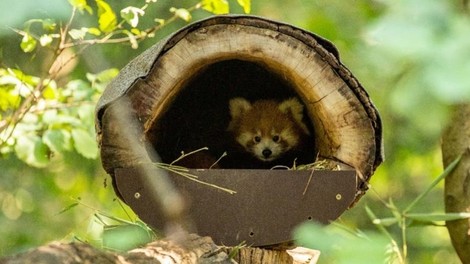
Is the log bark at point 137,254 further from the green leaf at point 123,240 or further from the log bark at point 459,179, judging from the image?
the log bark at point 459,179

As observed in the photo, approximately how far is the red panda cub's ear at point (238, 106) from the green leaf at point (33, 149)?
4.20 feet

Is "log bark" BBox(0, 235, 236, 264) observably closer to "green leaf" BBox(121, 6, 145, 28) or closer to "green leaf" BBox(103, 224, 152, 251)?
"green leaf" BBox(103, 224, 152, 251)

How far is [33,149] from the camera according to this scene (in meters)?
4.45

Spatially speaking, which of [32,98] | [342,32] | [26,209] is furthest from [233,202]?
[26,209]

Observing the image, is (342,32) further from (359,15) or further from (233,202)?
(233,202)

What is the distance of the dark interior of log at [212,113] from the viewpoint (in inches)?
171

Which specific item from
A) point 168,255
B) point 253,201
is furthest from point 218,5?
point 168,255

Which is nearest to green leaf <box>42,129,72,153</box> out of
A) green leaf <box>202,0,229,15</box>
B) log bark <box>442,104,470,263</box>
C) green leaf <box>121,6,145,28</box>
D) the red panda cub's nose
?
green leaf <box>121,6,145,28</box>

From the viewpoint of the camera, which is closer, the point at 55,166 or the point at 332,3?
the point at 332,3

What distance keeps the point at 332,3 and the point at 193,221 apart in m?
3.19

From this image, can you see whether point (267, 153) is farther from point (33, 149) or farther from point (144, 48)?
point (144, 48)

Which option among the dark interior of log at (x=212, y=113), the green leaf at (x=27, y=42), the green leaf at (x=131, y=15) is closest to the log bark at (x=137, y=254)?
the dark interior of log at (x=212, y=113)

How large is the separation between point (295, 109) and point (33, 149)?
1.61m

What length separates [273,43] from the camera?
3.34m
